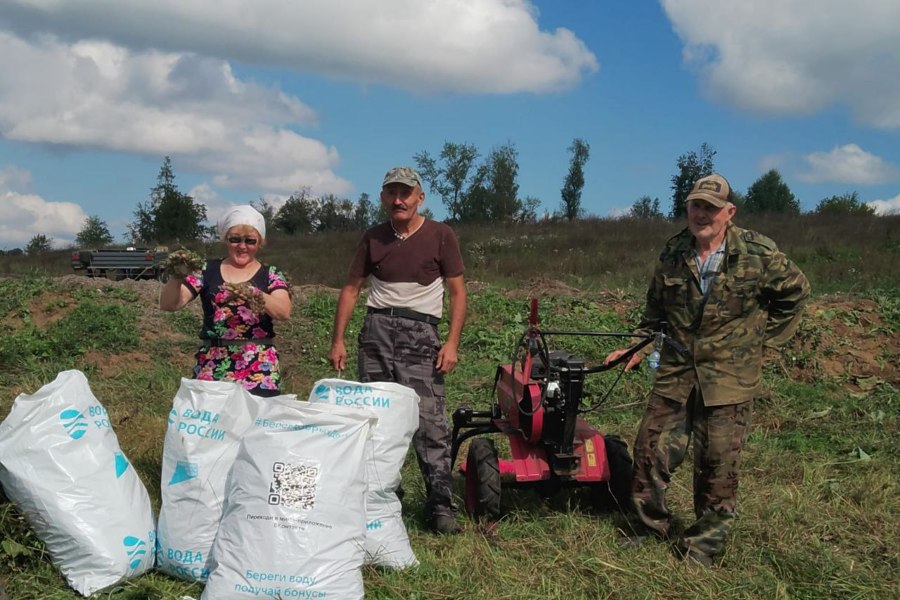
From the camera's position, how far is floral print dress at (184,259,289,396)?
3.52 meters

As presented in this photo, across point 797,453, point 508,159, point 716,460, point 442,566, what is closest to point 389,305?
point 442,566

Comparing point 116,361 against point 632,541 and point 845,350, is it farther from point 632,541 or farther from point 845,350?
point 845,350

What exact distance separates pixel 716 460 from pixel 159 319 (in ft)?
26.2

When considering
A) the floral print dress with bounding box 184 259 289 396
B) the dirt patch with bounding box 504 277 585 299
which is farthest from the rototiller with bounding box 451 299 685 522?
the dirt patch with bounding box 504 277 585 299

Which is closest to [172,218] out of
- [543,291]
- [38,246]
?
[38,246]

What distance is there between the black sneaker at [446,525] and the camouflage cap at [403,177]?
163cm

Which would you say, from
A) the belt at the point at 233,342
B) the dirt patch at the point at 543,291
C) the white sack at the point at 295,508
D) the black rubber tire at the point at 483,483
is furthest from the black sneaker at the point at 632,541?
the dirt patch at the point at 543,291

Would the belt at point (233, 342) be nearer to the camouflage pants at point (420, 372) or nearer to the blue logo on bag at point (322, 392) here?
the blue logo on bag at point (322, 392)

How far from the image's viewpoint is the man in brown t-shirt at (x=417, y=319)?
379 cm

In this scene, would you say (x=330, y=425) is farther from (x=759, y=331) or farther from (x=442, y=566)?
(x=759, y=331)

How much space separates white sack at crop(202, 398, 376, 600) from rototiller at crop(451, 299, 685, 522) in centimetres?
105

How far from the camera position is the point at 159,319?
9.81m

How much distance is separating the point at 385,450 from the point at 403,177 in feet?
4.24

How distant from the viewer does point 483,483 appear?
3.94 metres
